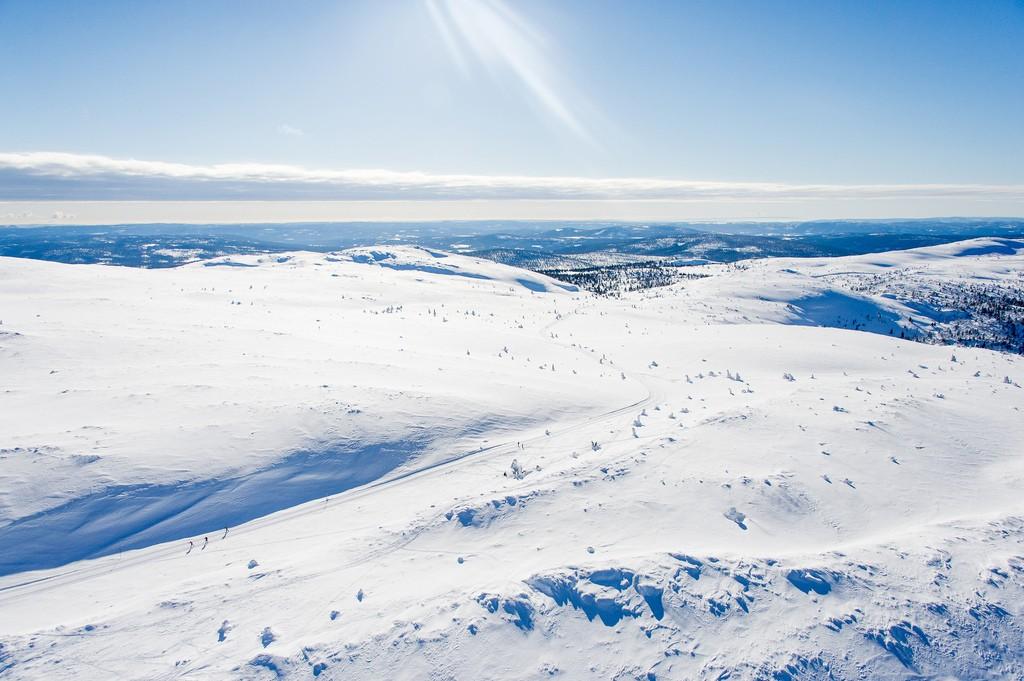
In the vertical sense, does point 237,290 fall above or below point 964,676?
above

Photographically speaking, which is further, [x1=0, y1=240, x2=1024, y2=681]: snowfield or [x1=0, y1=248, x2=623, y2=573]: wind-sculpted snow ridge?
[x1=0, y1=248, x2=623, y2=573]: wind-sculpted snow ridge

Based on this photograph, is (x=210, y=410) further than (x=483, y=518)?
Yes

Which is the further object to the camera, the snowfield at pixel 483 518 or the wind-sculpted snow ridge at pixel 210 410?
the wind-sculpted snow ridge at pixel 210 410

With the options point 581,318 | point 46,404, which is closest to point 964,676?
point 46,404

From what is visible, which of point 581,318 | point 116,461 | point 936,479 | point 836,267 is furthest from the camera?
point 836,267

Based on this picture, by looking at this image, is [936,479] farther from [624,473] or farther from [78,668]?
[78,668]

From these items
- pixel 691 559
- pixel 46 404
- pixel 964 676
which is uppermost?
→ pixel 46 404

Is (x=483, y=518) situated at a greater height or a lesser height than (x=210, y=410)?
lesser

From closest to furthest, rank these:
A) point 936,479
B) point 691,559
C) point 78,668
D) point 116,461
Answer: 1. point 78,668
2. point 691,559
3. point 116,461
4. point 936,479
